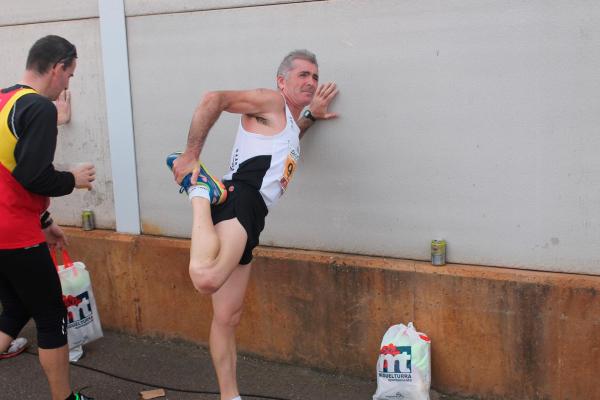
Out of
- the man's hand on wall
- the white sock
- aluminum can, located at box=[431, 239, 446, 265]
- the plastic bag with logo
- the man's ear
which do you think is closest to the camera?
the white sock

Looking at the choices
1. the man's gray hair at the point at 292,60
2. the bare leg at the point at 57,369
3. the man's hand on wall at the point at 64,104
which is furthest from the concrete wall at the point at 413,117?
the bare leg at the point at 57,369

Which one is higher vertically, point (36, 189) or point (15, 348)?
point (36, 189)

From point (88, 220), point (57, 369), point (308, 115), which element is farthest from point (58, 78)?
point (88, 220)

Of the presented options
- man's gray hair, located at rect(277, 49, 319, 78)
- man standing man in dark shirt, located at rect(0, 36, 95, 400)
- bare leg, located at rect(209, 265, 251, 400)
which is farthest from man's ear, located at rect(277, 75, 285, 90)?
man standing man in dark shirt, located at rect(0, 36, 95, 400)

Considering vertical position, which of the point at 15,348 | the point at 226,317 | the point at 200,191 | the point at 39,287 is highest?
the point at 200,191

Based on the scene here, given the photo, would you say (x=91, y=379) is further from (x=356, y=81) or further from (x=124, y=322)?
(x=356, y=81)

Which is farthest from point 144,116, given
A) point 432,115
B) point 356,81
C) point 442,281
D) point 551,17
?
point 551,17

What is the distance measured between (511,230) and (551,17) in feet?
3.84

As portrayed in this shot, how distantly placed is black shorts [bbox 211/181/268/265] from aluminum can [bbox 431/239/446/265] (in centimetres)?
107

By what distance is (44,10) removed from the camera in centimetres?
496

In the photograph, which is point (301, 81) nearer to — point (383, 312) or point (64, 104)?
point (383, 312)

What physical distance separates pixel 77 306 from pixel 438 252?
2.46 m

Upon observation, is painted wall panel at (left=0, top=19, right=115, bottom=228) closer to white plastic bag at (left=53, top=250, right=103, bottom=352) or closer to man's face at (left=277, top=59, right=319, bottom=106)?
white plastic bag at (left=53, top=250, right=103, bottom=352)

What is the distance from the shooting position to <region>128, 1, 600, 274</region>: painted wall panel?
3371 millimetres
